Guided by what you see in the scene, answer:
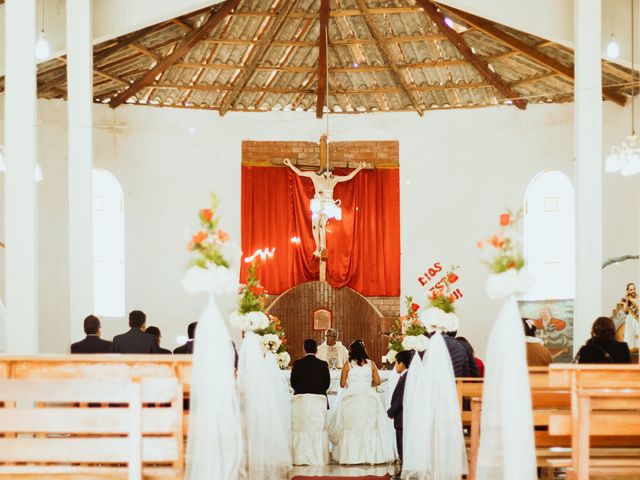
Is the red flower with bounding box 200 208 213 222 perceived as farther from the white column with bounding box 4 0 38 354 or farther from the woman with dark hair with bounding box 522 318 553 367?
the woman with dark hair with bounding box 522 318 553 367

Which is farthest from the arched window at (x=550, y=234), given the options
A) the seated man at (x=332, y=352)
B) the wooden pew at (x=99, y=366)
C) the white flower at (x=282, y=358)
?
the wooden pew at (x=99, y=366)

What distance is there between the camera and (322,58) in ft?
53.6

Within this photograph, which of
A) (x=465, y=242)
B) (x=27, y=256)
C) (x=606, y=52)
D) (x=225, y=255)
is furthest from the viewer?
(x=465, y=242)

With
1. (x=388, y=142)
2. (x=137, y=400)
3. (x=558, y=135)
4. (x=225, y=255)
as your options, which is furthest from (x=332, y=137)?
(x=137, y=400)

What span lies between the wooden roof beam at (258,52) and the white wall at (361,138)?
0.56 m

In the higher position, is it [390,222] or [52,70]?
[52,70]

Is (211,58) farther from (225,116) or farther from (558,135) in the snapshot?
(558,135)

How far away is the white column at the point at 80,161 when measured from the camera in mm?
10867

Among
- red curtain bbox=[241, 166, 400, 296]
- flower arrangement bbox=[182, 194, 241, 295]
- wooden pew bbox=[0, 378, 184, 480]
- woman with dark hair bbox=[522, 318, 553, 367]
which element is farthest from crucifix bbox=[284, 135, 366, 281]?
wooden pew bbox=[0, 378, 184, 480]

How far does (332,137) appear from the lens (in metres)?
18.0

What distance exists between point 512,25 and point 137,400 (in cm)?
818

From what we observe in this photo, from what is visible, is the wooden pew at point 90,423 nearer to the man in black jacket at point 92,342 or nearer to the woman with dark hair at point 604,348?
the man in black jacket at point 92,342

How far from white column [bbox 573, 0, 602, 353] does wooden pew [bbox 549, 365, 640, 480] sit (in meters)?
3.51

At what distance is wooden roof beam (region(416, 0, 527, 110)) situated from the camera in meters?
14.7
